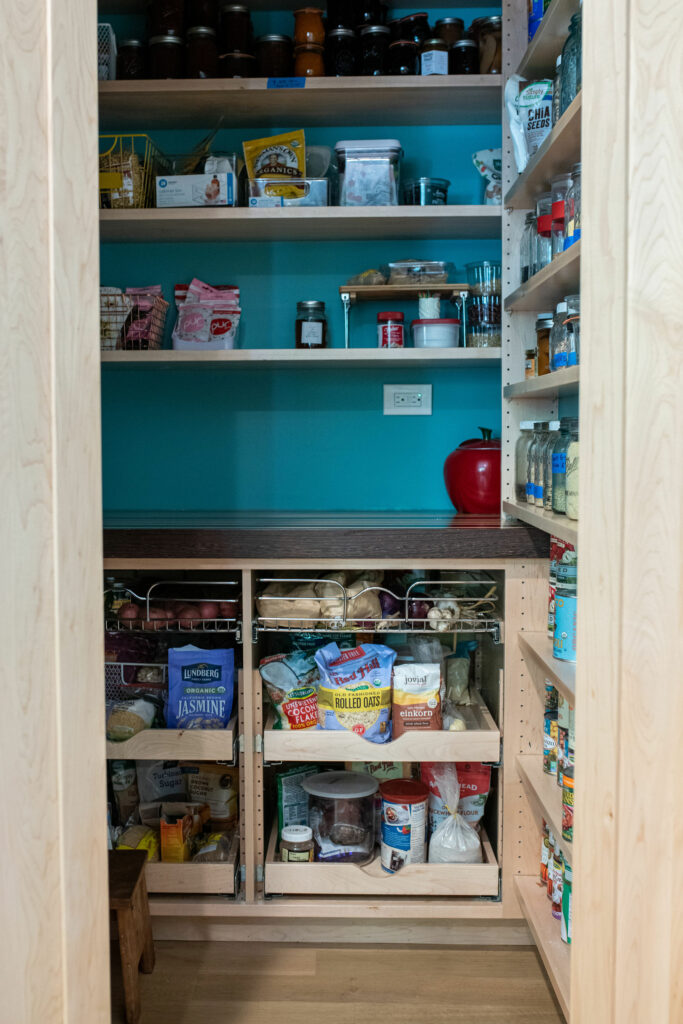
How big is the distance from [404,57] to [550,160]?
801mm

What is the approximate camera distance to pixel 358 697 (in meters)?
2.11

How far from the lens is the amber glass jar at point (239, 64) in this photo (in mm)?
2447

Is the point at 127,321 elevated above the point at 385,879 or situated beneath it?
elevated above

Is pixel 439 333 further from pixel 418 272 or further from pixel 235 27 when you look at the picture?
pixel 235 27

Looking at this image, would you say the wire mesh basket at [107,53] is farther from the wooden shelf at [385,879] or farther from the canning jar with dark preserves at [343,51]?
the wooden shelf at [385,879]

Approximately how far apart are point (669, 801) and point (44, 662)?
88 cm

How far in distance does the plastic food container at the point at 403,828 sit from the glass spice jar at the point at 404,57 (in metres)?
1.79

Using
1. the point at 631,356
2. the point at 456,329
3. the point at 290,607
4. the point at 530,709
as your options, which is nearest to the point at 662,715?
the point at 631,356

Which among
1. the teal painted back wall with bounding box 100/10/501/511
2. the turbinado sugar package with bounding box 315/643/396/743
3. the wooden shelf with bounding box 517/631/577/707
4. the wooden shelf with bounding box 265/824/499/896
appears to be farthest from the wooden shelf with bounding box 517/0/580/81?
the wooden shelf with bounding box 265/824/499/896

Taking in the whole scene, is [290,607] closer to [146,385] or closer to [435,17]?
[146,385]

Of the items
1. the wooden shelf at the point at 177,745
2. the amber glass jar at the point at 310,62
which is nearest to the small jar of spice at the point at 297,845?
the wooden shelf at the point at 177,745

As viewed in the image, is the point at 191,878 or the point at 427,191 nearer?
the point at 191,878

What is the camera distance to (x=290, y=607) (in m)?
2.15

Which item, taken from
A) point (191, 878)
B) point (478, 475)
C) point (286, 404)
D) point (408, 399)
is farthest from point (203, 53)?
point (191, 878)
